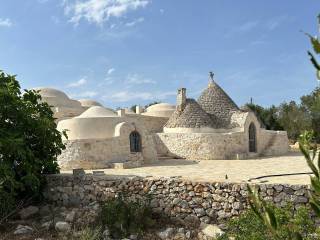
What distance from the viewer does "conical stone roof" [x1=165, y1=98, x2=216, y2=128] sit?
2298cm

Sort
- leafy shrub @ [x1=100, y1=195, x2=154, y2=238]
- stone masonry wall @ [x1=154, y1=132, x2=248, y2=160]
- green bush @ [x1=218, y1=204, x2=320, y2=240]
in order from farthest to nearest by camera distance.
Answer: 1. stone masonry wall @ [x1=154, y1=132, x2=248, y2=160]
2. leafy shrub @ [x1=100, y1=195, x2=154, y2=238]
3. green bush @ [x1=218, y1=204, x2=320, y2=240]

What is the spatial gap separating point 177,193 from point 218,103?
1756cm

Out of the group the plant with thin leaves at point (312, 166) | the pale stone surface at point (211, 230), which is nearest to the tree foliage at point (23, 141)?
the pale stone surface at point (211, 230)

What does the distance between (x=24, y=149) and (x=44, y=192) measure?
58.4 inches

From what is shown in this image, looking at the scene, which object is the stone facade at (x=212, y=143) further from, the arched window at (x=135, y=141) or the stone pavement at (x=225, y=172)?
the stone pavement at (x=225, y=172)

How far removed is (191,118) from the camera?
2320 centimetres

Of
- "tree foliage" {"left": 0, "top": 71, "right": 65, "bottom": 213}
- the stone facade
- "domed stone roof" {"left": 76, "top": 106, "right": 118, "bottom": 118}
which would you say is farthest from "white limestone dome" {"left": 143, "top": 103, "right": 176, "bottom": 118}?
"tree foliage" {"left": 0, "top": 71, "right": 65, "bottom": 213}

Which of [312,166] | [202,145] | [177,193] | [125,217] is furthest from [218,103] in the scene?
A: [312,166]

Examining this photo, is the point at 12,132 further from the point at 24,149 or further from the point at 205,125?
the point at 205,125

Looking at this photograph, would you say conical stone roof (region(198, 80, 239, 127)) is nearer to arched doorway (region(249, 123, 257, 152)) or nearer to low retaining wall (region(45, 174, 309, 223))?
arched doorway (region(249, 123, 257, 152))

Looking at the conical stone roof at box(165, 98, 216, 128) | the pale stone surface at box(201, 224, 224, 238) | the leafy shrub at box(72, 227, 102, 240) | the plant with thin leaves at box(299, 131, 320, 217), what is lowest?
the pale stone surface at box(201, 224, 224, 238)

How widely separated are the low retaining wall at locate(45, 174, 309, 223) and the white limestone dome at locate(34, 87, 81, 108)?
678 inches

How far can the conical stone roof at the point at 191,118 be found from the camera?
75.4 feet

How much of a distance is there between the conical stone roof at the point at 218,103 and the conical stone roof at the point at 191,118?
2.28 feet
